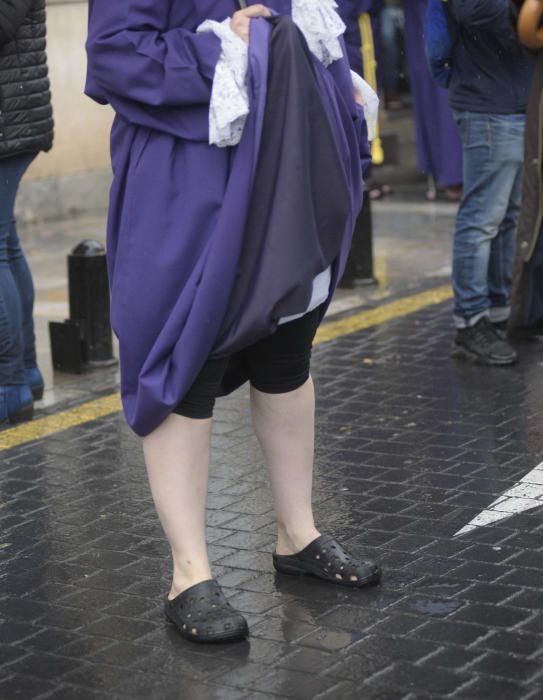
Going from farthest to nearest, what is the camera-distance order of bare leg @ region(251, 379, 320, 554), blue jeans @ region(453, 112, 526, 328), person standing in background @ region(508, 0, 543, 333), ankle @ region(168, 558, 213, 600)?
blue jeans @ region(453, 112, 526, 328) → person standing in background @ region(508, 0, 543, 333) → bare leg @ region(251, 379, 320, 554) → ankle @ region(168, 558, 213, 600)

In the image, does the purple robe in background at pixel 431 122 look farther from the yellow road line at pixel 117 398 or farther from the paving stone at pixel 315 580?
the paving stone at pixel 315 580

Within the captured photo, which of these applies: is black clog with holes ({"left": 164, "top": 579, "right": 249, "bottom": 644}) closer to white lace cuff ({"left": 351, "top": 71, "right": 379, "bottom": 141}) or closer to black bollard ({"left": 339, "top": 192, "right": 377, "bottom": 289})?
white lace cuff ({"left": 351, "top": 71, "right": 379, "bottom": 141})

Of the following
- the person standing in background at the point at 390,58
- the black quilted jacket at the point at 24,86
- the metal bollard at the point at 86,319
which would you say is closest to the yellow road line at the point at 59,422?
the metal bollard at the point at 86,319

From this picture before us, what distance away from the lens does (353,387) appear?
6.14 m

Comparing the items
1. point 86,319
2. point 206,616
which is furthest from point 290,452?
point 86,319

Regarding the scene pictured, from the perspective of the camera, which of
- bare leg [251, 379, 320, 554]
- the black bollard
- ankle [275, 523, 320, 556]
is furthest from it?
the black bollard

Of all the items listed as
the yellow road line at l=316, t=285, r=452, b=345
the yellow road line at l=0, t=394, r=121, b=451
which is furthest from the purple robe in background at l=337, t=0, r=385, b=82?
the yellow road line at l=0, t=394, r=121, b=451

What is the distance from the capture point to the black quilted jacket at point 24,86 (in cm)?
554

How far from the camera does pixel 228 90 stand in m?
3.46

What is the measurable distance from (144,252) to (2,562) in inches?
48.0

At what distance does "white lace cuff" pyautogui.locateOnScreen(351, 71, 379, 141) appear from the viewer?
3.92 meters

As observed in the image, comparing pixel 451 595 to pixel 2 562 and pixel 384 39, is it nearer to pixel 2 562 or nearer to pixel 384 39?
pixel 2 562

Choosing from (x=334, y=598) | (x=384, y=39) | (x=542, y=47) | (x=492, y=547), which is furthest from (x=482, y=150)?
(x=384, y=39)

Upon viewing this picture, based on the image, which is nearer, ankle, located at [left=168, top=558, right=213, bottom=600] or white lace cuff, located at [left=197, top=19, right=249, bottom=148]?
white lace cuff, located at [left=197, top=19, right=249, bottom=148]
